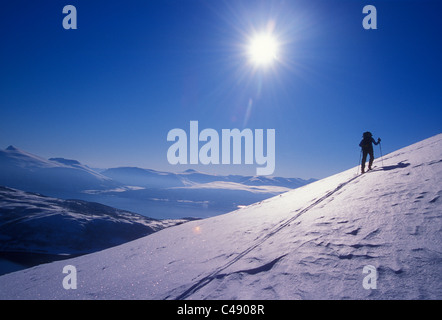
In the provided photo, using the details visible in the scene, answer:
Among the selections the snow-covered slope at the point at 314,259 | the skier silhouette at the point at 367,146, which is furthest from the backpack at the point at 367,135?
the snow-covered slope at the point at 314,259

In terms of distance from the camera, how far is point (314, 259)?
16.4 feet

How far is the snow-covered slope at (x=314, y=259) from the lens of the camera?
159 inches

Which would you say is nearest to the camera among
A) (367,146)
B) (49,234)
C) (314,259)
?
(314,259)

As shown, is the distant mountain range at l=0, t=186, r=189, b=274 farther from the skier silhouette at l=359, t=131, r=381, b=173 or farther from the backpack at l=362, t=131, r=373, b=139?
the backpack at l=362, t=131, r=373, b=139

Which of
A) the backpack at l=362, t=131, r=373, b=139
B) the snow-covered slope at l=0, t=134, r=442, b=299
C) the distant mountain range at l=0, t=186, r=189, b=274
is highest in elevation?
the backpack at l=362, t=131, r=373, b=139

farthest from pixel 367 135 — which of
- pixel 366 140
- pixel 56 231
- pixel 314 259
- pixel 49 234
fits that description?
pixel 49 234

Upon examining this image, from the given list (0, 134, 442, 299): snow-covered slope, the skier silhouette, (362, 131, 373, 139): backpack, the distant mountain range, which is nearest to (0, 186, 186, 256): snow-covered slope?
the distant mountain range

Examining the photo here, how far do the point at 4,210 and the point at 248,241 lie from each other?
477 ft

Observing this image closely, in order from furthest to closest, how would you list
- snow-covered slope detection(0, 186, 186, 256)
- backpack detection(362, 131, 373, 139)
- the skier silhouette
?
snow-covered slope detection(0, 186, 186, 256) → backpack detection(362, 131, 373, 139) → the skier silhouette

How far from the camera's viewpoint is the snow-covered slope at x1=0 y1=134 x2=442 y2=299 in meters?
4.05

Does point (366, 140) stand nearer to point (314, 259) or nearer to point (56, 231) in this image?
point (314, 259)

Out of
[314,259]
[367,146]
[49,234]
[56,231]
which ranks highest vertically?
[367,146]

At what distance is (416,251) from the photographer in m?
4.36
